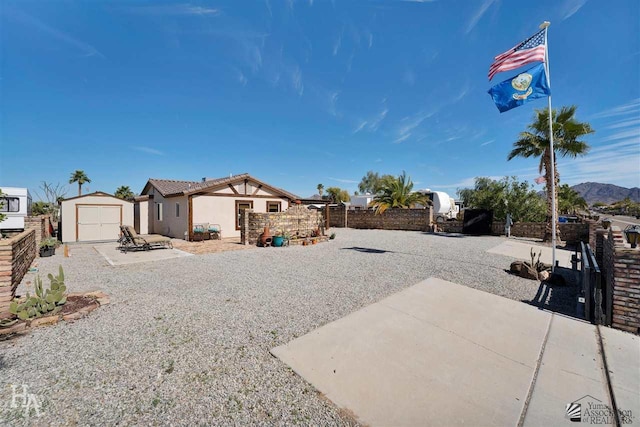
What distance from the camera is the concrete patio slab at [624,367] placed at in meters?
2.35

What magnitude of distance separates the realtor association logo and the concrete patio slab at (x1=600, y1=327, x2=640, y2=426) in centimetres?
2

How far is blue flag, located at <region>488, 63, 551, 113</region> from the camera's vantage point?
6.98 meters

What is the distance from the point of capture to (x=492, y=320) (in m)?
4.06

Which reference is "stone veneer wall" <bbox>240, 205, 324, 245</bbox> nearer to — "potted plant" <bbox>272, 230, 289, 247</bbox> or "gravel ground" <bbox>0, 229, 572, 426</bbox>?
"potted plant" <bbox>272, 230, 289, 247</bbox>

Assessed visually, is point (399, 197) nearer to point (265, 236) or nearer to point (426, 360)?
point (265, 236)

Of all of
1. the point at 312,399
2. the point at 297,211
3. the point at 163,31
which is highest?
the point at 163,31

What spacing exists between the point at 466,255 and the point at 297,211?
26.4 feet

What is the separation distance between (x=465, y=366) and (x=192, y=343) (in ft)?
11.2

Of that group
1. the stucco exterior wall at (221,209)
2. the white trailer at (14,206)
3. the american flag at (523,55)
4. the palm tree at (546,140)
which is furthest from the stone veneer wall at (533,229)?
the white trailer at (14,206)

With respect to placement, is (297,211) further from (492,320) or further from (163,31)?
(492,320)

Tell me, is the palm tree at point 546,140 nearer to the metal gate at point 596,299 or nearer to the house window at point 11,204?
the metal gate at point 596,299

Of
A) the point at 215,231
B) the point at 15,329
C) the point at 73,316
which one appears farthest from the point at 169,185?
the point at 15,329

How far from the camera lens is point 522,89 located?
23.5 ft

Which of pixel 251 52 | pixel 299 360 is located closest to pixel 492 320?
pixel 299 360
